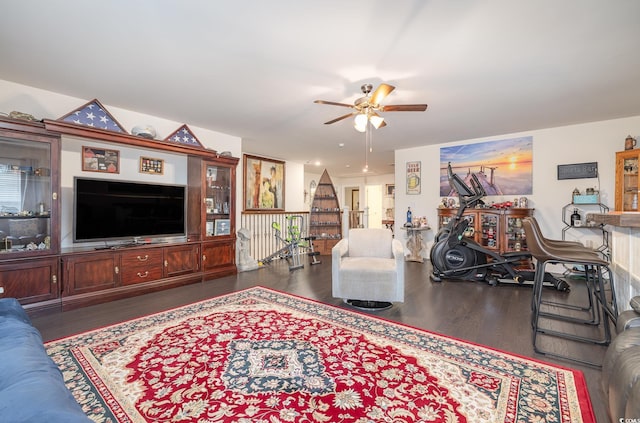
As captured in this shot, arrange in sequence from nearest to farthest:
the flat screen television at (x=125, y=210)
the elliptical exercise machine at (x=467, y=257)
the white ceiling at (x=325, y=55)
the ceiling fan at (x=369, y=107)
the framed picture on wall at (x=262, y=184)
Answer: the white ceiling at (x=325, y=55) → the ceiling fan at (x=369, y=107) → the flat screen television at (x=125, y=210) → the elliptical exercise machine at (x=467, y=257) → the framed picture on wall at (x=262, y=184)

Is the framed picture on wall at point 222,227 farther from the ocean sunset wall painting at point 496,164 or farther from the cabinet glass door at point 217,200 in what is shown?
the ocean sunset wall painting at point 496,164

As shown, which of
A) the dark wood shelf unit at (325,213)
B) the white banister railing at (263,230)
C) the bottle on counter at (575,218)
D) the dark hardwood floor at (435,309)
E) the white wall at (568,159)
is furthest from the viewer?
the dark wood shelf unit at (325,213)

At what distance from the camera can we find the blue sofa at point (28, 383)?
0.81 m

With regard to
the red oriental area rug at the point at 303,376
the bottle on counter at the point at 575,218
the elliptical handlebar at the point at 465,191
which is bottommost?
the red oriental area rug at the point at 303,376

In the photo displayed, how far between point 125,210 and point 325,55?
3.27 meters

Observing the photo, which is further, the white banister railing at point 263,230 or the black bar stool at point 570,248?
the white banister railing at point 263,230

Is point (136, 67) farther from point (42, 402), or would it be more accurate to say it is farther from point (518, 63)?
point (518, 63)

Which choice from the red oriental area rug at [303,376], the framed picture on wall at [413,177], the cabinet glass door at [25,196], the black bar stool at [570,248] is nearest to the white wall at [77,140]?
the cabinet glass door at [25,196]

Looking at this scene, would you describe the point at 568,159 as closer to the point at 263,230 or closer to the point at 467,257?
the point at 467,257

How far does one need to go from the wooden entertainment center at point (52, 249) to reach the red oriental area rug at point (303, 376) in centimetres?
101

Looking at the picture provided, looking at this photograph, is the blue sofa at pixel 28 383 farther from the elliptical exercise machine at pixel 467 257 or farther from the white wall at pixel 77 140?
the elliptical exercise machine at pixel 467 257

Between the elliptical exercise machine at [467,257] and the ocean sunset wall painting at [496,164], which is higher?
the ocean sunset wall painting at [496,164]

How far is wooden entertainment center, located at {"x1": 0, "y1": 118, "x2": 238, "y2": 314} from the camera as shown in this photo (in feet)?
9.60

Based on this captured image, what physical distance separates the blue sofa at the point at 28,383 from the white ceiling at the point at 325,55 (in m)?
2.12
